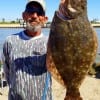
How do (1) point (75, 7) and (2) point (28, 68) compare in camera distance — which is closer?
(1) point (75, 7)

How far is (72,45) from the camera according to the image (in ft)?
11.5

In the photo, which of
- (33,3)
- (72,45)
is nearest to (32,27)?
(33,3)

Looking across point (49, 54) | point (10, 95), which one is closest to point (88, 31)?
point (49, 54)

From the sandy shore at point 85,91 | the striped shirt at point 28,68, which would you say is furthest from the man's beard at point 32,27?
the sandy shore at point 85,91

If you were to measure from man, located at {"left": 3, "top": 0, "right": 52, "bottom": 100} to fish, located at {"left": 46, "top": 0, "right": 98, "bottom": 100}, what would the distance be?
0.71 meters

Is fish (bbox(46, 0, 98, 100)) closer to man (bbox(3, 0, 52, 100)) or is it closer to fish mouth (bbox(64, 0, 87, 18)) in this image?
fish mouth (bbox(64, 0, 87, 18))

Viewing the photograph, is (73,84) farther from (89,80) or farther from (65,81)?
(89,80)

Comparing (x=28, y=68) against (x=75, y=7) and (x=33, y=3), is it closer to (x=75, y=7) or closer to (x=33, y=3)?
(x=33, y=3)

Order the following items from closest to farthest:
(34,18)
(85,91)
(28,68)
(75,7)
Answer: (75,7) → (34,18) → (28,68) → (85,91)

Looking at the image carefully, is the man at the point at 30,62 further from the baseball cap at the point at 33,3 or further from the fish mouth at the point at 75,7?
the fish mouth at the point at 75,7

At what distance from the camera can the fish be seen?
11.3ft

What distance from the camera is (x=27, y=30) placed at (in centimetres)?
435

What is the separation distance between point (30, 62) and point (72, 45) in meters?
0.98

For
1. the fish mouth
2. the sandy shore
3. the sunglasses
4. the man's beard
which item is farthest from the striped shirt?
the sandy shore
